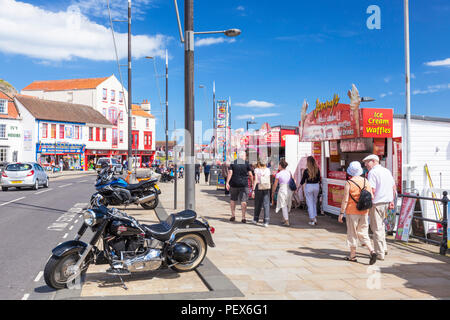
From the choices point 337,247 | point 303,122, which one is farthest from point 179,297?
point 303,122

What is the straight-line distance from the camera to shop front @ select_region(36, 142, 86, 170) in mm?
44438

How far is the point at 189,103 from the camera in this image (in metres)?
8.20

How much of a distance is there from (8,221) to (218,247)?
6264mm

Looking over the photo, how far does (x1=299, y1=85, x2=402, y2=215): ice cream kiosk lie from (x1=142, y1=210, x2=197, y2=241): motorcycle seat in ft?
17.1

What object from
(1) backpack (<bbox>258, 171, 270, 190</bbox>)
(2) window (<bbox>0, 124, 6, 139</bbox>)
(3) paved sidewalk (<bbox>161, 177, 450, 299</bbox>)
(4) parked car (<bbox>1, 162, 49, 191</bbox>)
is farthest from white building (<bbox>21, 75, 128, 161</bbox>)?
(3) paved sidewalk (<bbox>161, 177, 450, 299</bbox>)

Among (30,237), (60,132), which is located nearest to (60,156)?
(60,132)

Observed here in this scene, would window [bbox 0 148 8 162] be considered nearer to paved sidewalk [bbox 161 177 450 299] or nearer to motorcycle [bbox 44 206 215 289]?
paved sidewalk [bbox 161 177 450 299]

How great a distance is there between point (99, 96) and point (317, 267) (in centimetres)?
5587

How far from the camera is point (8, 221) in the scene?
10.2 m

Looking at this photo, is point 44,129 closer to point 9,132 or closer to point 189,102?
point 9,132

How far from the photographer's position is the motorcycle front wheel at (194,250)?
5.75 m

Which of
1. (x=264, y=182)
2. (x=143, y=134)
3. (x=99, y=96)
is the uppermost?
(x=99, y=96)
